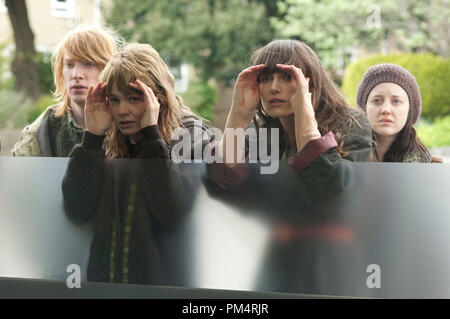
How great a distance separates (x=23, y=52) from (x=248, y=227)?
642 cm

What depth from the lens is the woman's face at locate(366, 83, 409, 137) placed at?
80.0 inches

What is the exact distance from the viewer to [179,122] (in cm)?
192

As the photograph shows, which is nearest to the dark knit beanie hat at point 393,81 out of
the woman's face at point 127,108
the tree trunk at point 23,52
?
the woman's face at point 127,108

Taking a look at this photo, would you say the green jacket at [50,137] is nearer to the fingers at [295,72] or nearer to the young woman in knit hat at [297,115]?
the young woman in knit hat at [297,115]

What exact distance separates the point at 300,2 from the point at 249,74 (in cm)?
1041

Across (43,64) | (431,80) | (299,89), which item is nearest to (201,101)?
(43,64)

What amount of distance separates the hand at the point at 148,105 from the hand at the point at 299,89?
411 mm

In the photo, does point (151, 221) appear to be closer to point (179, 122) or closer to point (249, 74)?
point (179, 122)

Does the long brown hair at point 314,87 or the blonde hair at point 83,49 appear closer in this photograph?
the long brown hair at point 314,87

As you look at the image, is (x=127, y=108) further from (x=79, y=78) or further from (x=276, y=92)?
(x=276, y=92)

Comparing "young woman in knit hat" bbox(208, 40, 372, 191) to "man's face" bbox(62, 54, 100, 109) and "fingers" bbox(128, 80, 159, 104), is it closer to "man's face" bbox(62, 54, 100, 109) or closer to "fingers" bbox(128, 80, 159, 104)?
"fingers" bbox(128, 80, 159, 104)

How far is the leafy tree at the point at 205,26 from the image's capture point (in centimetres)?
1286
